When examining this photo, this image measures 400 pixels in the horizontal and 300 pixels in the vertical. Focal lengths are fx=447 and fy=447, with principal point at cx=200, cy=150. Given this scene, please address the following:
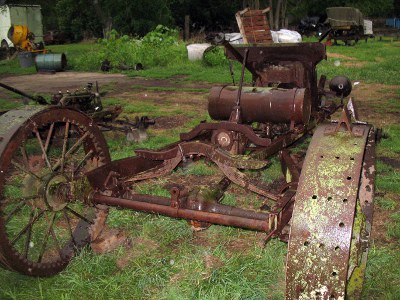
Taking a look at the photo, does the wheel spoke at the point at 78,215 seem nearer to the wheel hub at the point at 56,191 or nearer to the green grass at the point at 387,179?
the wheel hub at the point at 56,191

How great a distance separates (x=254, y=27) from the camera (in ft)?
20.0

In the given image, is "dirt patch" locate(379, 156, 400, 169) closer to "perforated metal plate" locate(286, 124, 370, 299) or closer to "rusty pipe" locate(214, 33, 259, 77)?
"rusty pipe" locate(214, 33, 259, 77)

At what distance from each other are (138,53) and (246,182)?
15.7 m

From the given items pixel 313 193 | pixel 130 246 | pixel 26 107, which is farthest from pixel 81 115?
→ pixel 313 193

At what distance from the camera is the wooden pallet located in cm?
601

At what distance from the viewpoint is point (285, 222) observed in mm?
2816

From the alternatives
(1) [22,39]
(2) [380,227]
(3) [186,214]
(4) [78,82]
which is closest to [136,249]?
(3) [186,214]

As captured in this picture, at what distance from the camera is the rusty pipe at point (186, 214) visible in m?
2.78

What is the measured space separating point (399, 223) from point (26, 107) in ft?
11.2

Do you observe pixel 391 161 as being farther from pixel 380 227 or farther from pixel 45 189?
pixel 45 189

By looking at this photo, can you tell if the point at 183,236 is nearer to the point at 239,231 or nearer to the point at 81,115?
the point at 239,231

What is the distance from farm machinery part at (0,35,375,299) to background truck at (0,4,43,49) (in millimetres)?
24910

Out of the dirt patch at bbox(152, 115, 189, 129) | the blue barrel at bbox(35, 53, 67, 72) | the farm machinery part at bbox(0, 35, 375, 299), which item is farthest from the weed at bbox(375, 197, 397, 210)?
the blue barrel at bbox(35, 53, 67, 72)

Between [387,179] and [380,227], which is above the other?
[387,179]
